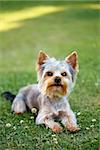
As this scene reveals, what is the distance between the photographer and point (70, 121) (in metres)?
6.96

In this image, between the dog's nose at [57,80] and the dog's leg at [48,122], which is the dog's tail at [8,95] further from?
the dog's nose at [57,80]

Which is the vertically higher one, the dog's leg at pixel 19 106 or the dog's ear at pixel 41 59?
the dog's ear at pixel 41 59

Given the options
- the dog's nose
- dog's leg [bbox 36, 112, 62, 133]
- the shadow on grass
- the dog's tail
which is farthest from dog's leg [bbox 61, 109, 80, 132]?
the shadow on grass

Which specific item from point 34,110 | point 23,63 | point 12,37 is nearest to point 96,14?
point 12,37


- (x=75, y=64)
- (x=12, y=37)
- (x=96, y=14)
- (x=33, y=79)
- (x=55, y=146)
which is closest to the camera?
(x=55, y=146)

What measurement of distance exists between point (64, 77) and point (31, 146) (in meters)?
1.13

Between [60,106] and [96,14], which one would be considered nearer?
[60,106]

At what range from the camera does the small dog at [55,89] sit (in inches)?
267

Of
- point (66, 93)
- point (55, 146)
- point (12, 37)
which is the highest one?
point (12, 37)

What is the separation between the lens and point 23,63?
13.6 meters

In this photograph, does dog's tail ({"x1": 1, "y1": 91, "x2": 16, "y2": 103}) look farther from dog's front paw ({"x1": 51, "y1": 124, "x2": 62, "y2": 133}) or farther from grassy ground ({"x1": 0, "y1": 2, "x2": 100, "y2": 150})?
dog's front paw ({"x1": 51, "y1": 124, "x2": 62, "y2": 133})

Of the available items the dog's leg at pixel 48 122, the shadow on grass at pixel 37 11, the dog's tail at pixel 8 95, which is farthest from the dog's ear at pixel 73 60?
the shadow on grass at pixel 37 11

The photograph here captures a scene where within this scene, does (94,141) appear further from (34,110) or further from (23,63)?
(23,63)

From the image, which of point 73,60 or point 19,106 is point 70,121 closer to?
point 73,60
